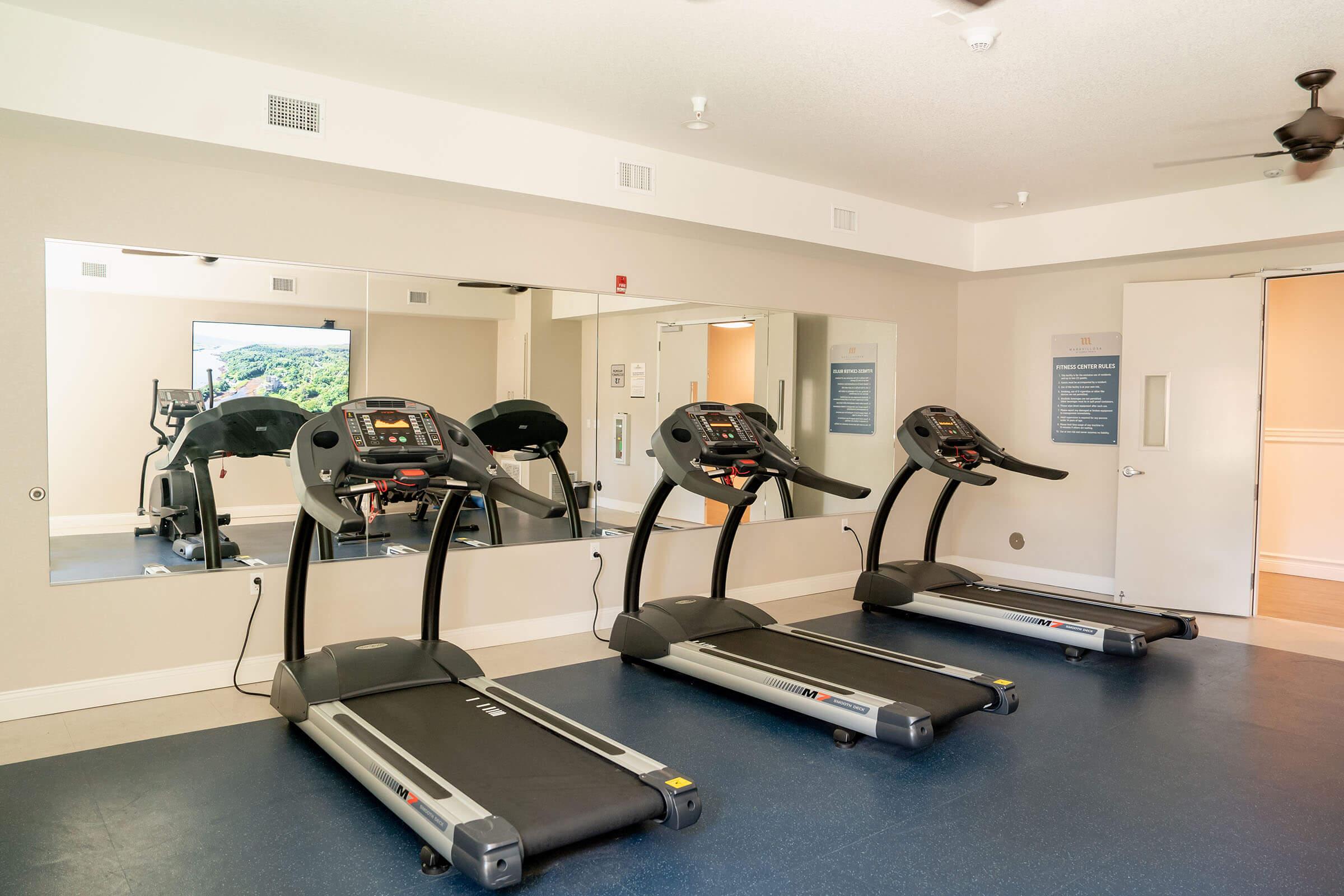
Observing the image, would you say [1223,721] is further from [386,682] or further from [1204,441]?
[386,682]

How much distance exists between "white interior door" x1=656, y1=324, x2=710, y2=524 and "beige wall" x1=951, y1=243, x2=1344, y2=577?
2029mm

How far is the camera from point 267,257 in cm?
412

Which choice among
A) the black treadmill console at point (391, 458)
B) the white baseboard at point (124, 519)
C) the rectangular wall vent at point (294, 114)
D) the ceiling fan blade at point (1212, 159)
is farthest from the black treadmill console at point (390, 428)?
the ceiling fan blade at point (1212, 159)

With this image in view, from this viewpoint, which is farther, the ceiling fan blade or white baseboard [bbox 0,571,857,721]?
the ceiling fan blade

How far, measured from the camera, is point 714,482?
4109 mm

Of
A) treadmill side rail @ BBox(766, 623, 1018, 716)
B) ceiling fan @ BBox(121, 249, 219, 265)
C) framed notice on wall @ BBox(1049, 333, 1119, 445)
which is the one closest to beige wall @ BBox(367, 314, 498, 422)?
ceiling fan @ BBox(121, 249, 219, 265)

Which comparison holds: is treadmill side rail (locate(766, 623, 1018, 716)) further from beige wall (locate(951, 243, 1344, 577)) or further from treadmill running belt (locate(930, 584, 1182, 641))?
beige wall (locate(951, 243, 1344, 577))

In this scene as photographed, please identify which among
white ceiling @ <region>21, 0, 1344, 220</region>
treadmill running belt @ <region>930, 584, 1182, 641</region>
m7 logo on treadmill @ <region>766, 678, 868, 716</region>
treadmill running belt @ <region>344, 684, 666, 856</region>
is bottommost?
m7 logo on treadmill @ <region>766, 678, 868, 716</region>

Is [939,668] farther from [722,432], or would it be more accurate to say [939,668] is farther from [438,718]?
[438,718]

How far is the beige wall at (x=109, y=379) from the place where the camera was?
368 cm

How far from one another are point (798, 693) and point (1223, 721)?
1913mm

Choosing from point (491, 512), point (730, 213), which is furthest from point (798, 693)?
point (730, 213)

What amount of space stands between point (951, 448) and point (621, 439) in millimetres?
2153

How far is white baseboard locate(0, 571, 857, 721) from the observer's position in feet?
11.9
